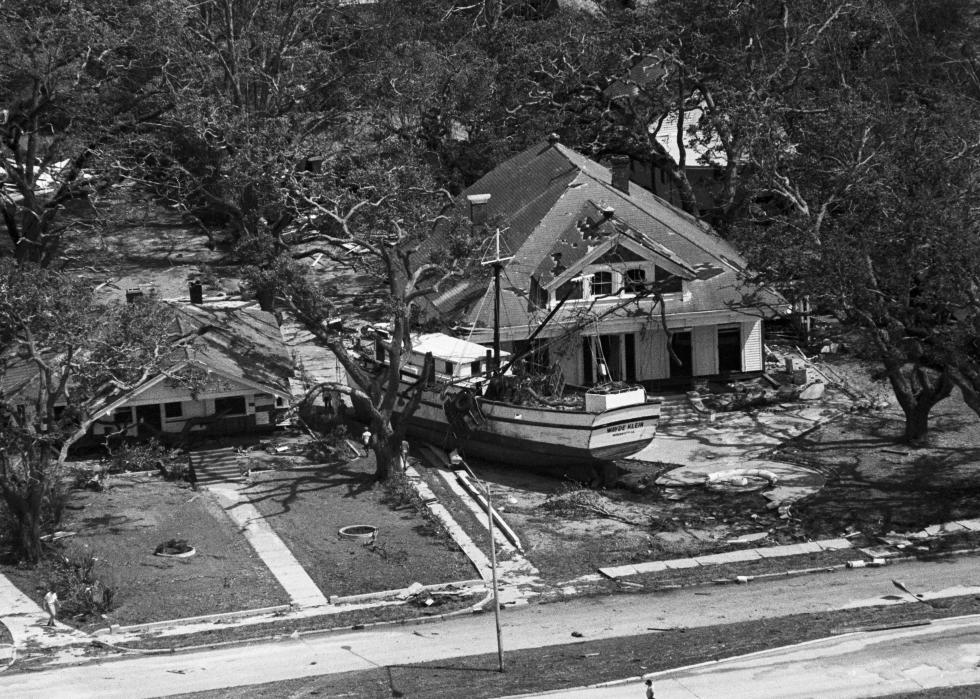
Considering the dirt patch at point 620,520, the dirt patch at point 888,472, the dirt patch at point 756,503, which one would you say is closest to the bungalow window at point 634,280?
the dirt patch at point 756,503

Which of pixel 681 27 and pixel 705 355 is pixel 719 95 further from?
pixel 705 355

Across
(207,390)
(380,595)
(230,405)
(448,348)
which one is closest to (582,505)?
(448,348)

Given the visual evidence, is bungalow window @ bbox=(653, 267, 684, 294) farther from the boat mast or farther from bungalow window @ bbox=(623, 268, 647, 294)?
the boat mast

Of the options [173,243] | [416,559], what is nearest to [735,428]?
[416,559]

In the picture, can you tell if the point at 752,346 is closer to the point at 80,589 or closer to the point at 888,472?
the point at 888,472

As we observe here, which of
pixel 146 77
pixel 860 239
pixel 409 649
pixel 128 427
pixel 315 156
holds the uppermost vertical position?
pixel 146 77

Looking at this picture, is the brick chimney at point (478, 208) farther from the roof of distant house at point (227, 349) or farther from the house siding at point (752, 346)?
the house siding at point (752, 346)
